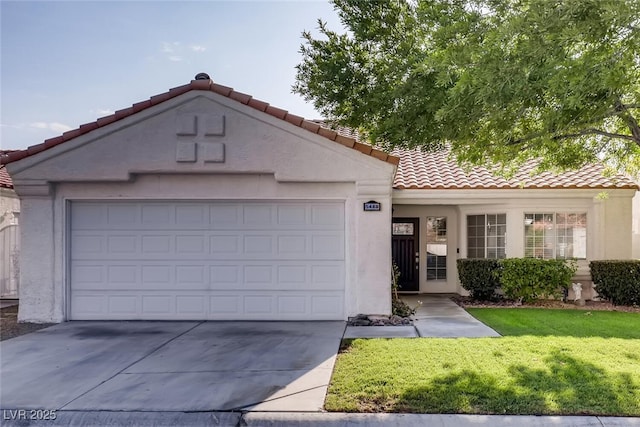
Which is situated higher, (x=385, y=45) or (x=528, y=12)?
(x=385, y=45)

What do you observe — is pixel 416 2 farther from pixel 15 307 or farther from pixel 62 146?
pixel 15 307

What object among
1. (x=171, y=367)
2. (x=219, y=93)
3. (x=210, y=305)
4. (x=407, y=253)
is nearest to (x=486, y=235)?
(x=407, y=253)

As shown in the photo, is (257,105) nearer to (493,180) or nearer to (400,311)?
(400,311)

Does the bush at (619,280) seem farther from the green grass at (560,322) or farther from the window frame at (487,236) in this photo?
the window frame at (487,236)

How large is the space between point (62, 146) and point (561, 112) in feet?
29.6

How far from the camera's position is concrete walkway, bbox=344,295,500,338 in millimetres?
7766

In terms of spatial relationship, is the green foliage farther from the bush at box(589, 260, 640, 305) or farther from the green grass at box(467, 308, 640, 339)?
the bush at box(589, 260, 640, 305)

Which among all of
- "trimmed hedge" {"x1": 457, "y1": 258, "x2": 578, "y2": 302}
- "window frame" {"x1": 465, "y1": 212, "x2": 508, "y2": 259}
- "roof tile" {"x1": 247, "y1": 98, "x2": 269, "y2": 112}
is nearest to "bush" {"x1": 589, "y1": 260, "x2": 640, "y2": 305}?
"trimmed hedge" {"x1": 457, "y1": 258, "x2": 578, "y2": 302}

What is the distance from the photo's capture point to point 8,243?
12.2 m

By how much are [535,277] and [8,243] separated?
1438 centimetres

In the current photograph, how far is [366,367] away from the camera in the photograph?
19.1 ft

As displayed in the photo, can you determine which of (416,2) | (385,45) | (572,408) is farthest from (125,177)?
(572,408)

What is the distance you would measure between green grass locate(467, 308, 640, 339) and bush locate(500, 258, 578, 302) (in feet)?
2.28

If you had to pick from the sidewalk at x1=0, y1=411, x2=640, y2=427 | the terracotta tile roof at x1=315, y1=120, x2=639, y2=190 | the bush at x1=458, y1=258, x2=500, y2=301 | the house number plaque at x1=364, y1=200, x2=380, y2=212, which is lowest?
the sidewalk at x1=0, y1=411, x2=640, y2=427
